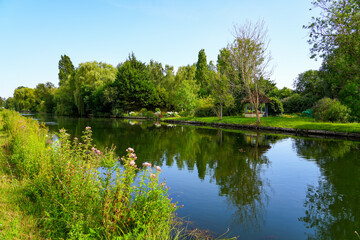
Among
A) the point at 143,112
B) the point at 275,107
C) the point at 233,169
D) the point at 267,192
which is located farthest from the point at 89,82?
the point at 267,192

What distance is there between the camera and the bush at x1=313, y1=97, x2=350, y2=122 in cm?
2269

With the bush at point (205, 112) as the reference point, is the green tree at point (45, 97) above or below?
above

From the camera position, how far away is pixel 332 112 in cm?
2319

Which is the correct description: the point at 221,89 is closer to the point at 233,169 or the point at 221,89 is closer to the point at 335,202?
the point at 233,169

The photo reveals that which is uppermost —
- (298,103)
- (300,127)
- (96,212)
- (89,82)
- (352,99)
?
(89,82)

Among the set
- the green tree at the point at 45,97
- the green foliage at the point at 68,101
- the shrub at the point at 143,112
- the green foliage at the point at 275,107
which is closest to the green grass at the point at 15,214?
the green foliage at the point at 275,107

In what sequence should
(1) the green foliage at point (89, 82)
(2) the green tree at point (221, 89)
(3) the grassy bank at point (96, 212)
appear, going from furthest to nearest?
(1) the green foliage at point (89, 82)
(2) the green tree at point (221, 89)
(3) the grassy bank at point (96, 212)

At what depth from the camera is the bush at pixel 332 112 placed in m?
22.7

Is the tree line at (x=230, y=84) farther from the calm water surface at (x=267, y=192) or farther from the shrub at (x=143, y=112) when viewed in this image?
the calm water surface at (x=267, y=192)

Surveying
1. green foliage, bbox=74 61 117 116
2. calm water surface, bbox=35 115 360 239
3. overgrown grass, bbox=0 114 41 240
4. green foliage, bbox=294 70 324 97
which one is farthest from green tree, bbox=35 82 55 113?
overgrown grass, bbox=0 114 41 240

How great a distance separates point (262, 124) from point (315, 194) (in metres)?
20.6

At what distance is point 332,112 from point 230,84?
43.3 feet

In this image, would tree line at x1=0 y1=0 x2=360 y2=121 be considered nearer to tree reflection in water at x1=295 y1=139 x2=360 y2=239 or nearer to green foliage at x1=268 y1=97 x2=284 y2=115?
green foliage at x1=268 y1=97 x2=284 y2=115

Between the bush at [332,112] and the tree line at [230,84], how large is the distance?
0.09m
